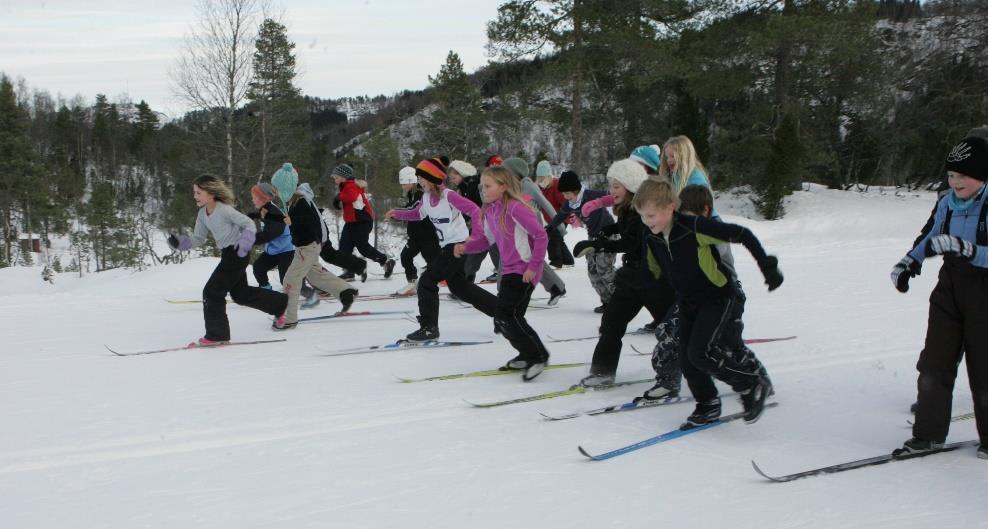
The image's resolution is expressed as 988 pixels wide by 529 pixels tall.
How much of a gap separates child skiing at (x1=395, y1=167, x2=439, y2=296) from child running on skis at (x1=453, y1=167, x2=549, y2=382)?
3.35 m

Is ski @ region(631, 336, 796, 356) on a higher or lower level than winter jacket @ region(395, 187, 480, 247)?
lower

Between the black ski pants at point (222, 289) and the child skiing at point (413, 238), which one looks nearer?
the black ski pants at point (222, 289)

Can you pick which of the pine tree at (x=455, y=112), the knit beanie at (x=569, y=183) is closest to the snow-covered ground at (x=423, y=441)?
the knit beanie at (x=569, y=183)

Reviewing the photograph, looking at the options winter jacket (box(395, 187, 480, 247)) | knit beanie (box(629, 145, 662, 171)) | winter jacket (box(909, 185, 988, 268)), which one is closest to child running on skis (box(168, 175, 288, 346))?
winter jacket (box(395, 187, 480, 247))

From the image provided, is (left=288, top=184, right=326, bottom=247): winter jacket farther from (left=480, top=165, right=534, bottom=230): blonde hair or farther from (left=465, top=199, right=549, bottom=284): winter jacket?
(left=480, top=165, right=534, bottom=230): blonde hair

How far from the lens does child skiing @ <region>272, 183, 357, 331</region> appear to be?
303 inches

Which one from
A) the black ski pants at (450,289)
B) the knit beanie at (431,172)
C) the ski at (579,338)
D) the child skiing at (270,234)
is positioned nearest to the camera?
the black ski pants at (450,289)

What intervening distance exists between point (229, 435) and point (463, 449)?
1368 mm

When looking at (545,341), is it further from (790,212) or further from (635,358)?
(790,212)

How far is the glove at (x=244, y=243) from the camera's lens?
21.5 feet

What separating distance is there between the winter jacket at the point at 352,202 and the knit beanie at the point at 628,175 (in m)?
5.84

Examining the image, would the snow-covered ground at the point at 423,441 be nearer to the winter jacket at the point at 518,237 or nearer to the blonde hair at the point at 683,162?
the winter jacket at the point at 518,237

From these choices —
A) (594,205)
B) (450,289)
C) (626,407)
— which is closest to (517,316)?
(450,289)

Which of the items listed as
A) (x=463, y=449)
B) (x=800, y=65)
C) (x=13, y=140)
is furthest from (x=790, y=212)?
(x=13, y=140)
